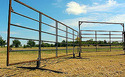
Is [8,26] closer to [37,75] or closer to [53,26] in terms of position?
[37,75]

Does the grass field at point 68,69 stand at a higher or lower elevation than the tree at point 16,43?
lower

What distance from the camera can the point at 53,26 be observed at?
5.33m

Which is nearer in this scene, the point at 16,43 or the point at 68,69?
the point at 16,43

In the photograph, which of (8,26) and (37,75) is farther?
(37,75)

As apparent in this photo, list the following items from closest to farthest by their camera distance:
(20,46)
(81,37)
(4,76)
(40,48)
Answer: (4,76), (20,46), (40,48), (81,37)

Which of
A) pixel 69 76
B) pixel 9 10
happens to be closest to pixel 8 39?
pixel 9 10

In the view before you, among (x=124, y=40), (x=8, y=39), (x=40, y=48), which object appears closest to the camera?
(x=8, y=39)

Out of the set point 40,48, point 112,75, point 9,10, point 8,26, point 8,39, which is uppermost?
point 9,10

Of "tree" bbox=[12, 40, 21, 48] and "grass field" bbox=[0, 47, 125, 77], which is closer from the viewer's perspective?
"tree" bbox=[12, 40, 21, 48]

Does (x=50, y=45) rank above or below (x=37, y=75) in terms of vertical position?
above

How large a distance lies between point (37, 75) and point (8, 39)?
136 cm

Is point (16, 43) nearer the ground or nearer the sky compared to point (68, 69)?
nearer the sky

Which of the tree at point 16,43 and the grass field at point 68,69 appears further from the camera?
the grass field at point 68,69

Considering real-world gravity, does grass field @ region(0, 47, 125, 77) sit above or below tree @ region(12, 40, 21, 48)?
below
